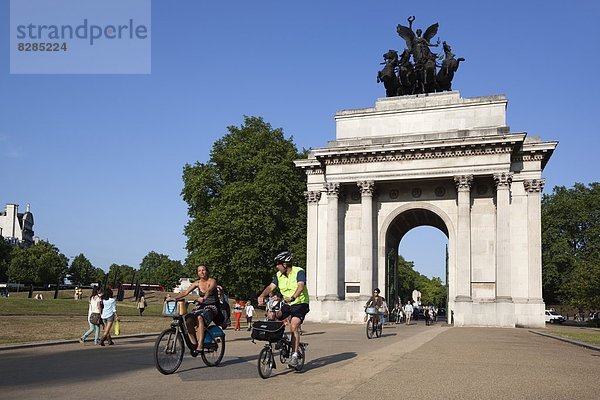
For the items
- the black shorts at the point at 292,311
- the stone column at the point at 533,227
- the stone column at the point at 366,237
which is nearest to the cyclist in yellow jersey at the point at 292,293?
the black shorts at the point at 292,311

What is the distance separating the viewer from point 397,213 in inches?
1666

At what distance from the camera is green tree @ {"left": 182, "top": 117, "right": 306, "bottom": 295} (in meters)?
47.7

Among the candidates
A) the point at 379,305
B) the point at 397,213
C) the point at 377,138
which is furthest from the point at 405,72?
the point at 379,305

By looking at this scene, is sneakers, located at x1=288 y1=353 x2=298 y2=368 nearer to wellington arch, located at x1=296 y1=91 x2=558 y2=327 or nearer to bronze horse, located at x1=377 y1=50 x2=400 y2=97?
wellington arch, located at x1=296 y1=91 x2=558 y2=327

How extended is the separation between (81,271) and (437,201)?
5077 inches

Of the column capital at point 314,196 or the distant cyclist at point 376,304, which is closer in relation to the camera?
the distant cyclist at point 376,304

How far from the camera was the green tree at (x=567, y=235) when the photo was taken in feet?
236

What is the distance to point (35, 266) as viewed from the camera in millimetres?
108312

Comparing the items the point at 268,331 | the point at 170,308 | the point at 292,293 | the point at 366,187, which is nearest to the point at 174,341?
the point at 170,308

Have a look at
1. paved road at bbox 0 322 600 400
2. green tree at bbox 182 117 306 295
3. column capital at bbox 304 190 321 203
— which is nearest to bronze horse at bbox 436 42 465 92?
column capital at bbox 304 190 321 203

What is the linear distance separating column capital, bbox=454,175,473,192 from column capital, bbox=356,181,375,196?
17.8 ft

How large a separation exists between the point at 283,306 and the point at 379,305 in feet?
44.7

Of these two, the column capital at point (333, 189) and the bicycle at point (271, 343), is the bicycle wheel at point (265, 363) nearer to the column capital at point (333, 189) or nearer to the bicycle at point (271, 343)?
the bicycle at point (271, 343)

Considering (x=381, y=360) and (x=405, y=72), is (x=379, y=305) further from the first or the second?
(x=405, y=72)
